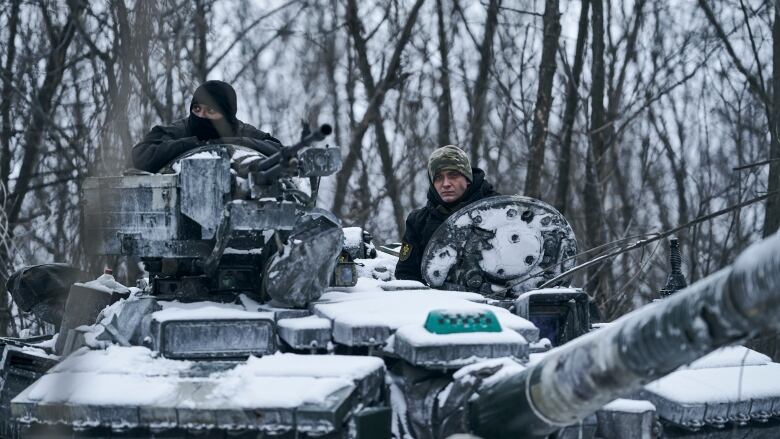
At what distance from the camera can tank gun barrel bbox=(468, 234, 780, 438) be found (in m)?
3.23

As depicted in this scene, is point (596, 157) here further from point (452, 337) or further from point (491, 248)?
point (452, 337)

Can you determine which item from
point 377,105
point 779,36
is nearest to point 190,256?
point 779,36

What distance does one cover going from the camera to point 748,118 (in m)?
18.5

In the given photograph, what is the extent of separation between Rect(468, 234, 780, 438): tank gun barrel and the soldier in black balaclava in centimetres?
253

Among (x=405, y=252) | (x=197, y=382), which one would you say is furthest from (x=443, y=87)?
(x=197, y=382)

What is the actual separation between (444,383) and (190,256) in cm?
160

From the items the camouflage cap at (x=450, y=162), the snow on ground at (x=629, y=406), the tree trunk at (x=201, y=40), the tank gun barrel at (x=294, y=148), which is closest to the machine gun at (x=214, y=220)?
the tank gun barrel at (x=294, y=148)

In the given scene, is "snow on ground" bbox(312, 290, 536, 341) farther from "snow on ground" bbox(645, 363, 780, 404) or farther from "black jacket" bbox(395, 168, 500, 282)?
"black jacket" bbox(395, 168, 500, 282)

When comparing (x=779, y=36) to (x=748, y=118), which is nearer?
(x=779, y=36)

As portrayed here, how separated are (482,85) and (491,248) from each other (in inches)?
471

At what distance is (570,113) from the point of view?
14703 millimetres

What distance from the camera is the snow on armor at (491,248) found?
6.38 m

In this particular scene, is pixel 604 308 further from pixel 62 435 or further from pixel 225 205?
pixel 62 435

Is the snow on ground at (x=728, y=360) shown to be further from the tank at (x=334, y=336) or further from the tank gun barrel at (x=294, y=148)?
the tank gun barrel at (x=294, y=148)
